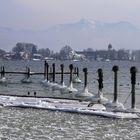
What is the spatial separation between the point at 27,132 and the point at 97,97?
60.7 ft

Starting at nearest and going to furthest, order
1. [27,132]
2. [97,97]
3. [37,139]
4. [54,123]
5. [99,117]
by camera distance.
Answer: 1. [37,139]
2. [27,132]
3. [54,123]
4. [99,117]
5. [97,97]

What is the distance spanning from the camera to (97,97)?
3403 cm

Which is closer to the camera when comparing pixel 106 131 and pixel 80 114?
pixel 106 131

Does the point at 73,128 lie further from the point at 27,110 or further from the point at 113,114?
the point at 27,110

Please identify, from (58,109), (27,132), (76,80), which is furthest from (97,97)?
(76,80)

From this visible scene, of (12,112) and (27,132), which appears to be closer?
(27,132)

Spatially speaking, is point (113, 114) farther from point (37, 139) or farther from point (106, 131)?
point (37, 139)

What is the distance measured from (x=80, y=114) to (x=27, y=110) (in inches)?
111

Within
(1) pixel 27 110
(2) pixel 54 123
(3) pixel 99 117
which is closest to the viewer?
(2) pixel 54 123

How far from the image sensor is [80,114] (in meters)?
21.5

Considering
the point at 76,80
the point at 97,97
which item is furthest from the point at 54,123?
the point at 76,80

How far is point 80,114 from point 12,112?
10.0 feet

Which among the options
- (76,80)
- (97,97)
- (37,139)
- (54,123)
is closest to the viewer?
(37,139)

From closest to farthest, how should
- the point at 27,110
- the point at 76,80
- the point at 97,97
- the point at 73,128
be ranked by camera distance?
the point at 73,128, the point at 27,110, the point at 97,97, the point at 76,80
